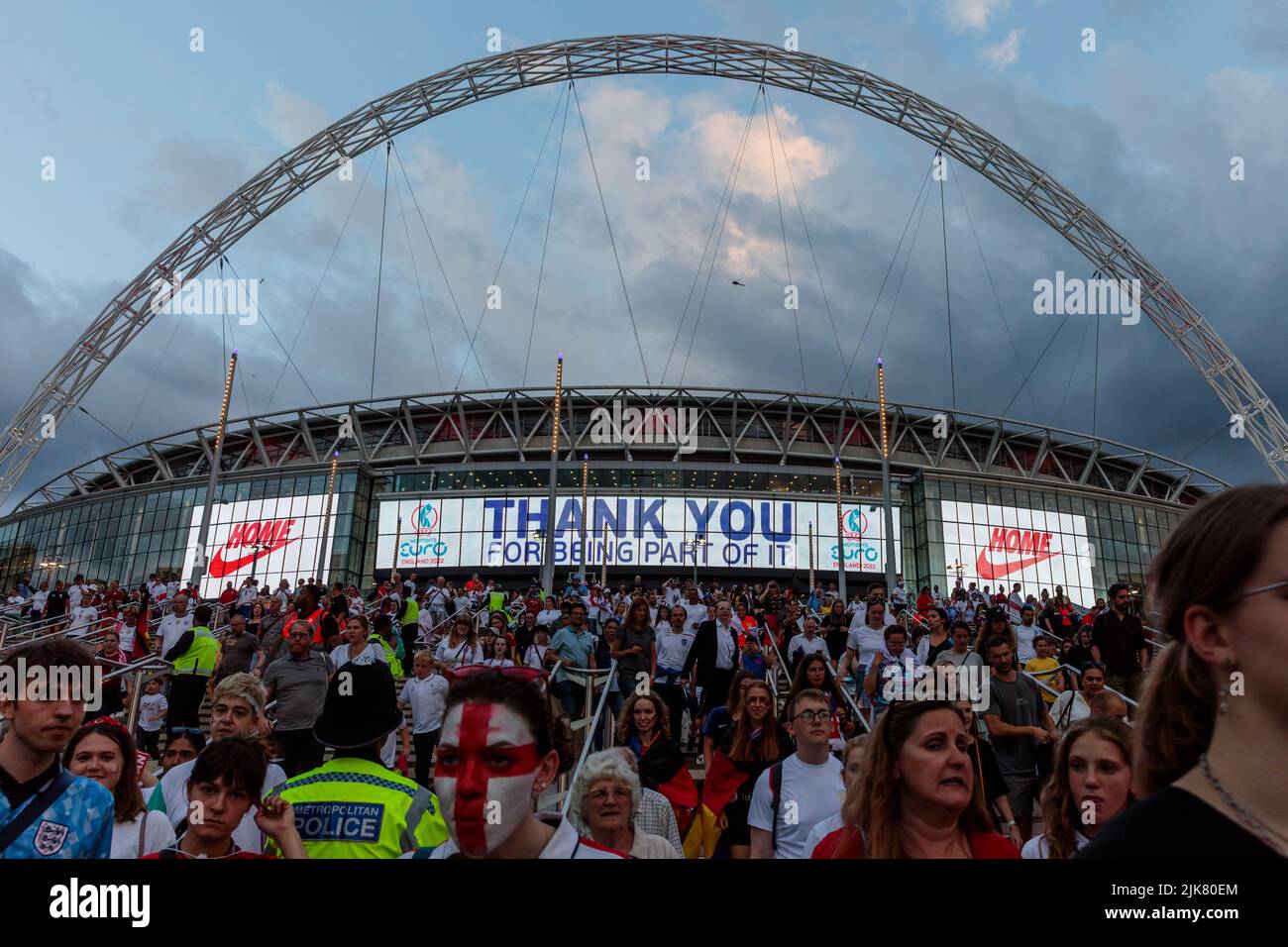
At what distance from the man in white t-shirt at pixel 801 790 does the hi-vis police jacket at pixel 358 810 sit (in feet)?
6.67

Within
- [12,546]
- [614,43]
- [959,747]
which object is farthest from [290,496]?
[959,747]

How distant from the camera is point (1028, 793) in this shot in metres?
7.08

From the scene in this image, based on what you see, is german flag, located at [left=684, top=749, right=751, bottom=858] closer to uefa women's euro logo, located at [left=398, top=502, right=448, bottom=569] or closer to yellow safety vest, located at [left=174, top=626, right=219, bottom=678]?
yellow safety vest, located at [left=174, top=626, right=219, bottom=678]

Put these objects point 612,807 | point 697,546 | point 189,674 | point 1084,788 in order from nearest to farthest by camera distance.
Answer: point 1084,788
point 612,807
point 189,674
point 697,546

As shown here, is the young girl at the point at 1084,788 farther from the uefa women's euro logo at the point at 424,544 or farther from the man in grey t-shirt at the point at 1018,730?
the uefa women's euro logo at the point at 424,544

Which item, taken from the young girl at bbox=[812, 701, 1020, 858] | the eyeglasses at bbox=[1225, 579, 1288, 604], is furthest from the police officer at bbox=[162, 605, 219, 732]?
the eyeglasses at bbox=[1225, 579, 1288, 604]

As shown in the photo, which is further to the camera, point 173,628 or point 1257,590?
point 173,628

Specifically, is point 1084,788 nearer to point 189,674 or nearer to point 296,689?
point 296,689

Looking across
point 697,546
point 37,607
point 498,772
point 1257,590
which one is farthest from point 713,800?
point 697,546

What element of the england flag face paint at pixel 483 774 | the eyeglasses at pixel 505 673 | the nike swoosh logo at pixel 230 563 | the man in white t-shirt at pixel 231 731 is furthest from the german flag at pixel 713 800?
the nike swoosh logo at pixel 230 563

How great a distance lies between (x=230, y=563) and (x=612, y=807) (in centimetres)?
6164

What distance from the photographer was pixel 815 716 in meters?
5.24

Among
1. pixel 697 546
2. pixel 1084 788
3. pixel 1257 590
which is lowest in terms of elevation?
pixel 1084 788

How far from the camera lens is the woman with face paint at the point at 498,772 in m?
2.37
